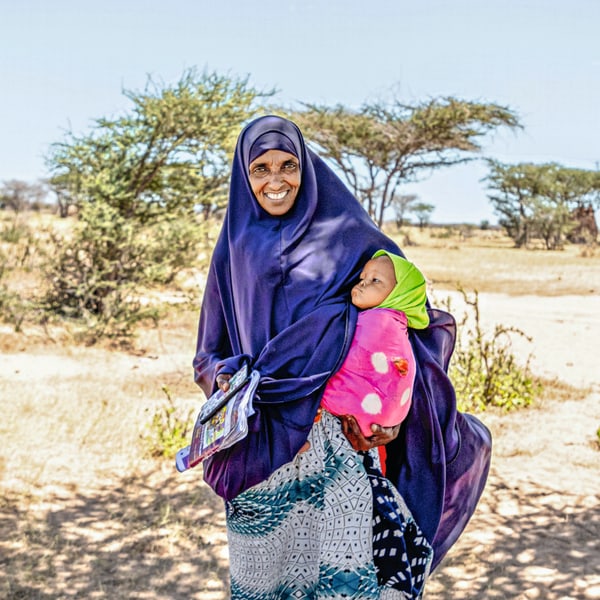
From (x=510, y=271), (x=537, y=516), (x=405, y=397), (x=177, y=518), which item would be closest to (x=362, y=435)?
(x=405, y=397)

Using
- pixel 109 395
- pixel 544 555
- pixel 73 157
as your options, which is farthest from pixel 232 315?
pixel 73 157

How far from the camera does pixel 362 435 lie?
6.85 feet

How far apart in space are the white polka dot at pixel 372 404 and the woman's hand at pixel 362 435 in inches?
2.0

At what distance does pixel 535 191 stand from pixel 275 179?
109 ft

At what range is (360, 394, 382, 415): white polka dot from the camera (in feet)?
6.72

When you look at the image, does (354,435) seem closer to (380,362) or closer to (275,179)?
(380,362)

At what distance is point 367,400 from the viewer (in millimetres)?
2051

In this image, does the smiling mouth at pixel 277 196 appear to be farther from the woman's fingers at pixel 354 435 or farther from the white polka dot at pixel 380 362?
the woman's fingers at pixel 354 435

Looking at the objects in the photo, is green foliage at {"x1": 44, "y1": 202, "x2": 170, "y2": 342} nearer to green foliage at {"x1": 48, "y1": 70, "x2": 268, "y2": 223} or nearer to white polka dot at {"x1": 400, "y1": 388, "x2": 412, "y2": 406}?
green foliage at {"x1": 48, "y1": 70, "x2": 268, "y2": 223}

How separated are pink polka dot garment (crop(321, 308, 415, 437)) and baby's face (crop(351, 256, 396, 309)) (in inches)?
1.1

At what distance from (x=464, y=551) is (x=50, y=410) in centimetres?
325

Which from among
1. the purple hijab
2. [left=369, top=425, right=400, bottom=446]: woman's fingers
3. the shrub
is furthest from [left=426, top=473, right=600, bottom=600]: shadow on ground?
the shrub

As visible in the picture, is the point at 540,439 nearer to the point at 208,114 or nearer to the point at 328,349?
the point at 328,349

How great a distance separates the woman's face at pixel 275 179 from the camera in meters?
2.19
